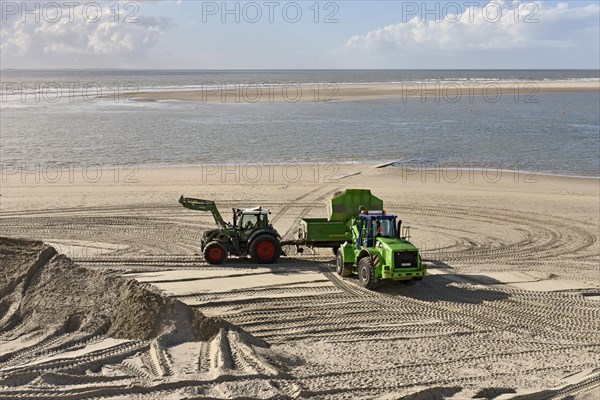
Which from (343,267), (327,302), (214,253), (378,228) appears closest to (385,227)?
(378,228)

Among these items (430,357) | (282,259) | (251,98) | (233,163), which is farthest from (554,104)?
(430,357)

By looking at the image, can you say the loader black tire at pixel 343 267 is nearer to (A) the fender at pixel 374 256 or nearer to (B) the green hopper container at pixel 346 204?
(A) the fender at pixel 374 256

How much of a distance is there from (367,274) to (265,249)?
3191 mm

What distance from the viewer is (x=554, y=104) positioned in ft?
244

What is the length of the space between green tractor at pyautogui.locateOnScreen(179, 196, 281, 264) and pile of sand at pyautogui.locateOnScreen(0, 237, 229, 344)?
4970mm

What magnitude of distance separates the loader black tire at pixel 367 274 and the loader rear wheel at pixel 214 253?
365 centimetres

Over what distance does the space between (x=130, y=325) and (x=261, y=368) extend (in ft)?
8.18

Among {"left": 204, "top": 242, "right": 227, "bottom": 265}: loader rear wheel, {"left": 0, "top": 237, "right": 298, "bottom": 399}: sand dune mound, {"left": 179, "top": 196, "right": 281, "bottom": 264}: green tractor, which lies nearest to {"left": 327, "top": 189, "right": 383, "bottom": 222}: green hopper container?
{"left": 179, "top": 196, "right": 281, "bottom": 264}: green tractor

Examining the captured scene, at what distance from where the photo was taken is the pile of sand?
11.2 metres

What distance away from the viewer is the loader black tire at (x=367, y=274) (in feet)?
49.0

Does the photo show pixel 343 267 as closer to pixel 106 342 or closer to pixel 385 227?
pixel 385 227

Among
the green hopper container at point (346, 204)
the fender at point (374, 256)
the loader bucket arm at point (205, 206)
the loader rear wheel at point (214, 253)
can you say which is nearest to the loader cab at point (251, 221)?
the loader bucket arm at point (205, 206)

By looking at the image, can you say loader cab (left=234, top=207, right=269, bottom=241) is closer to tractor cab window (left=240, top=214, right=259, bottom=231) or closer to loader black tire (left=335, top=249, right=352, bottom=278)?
tractor cab window (left=240, top=214, right=259, bottom=231)

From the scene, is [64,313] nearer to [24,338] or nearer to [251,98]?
[24,338]
